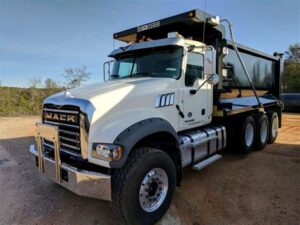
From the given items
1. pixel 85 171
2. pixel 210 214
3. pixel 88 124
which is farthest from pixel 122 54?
pixel 210 214

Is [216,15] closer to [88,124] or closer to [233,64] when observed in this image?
[233,64]

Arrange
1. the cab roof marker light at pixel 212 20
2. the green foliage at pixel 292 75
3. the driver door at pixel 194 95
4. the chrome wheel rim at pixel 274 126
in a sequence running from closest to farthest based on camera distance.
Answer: the driver door at pixel 194 95, the cab roof marker light at pixel 212 20, the chrome wheel rim at pixel 274 126, the green foliage at pixel 292 75

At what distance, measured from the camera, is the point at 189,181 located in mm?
4641

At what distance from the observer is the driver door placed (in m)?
4.22

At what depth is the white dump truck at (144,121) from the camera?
2.87 m

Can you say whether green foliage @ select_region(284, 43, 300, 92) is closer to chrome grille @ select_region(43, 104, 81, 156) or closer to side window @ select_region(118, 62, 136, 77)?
side window @ select_region(118, 62, 136, 77)

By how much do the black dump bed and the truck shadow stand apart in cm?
136

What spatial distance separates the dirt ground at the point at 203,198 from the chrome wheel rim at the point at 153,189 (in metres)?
0.29

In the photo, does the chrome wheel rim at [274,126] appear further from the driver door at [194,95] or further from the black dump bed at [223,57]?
the driver door at [194,95]

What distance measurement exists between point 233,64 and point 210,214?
393cm

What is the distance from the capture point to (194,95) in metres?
4.39

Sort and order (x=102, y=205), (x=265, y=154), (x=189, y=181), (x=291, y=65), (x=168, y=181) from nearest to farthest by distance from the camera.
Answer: (x=168, y=181) → (x=102, y=205) → (x=189, y=181) → (x=265, y=154) → (x=291, y=65)

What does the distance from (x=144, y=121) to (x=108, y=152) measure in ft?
2.30

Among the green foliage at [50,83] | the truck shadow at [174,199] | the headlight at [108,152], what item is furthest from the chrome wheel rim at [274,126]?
the green foliage at [50,83]
